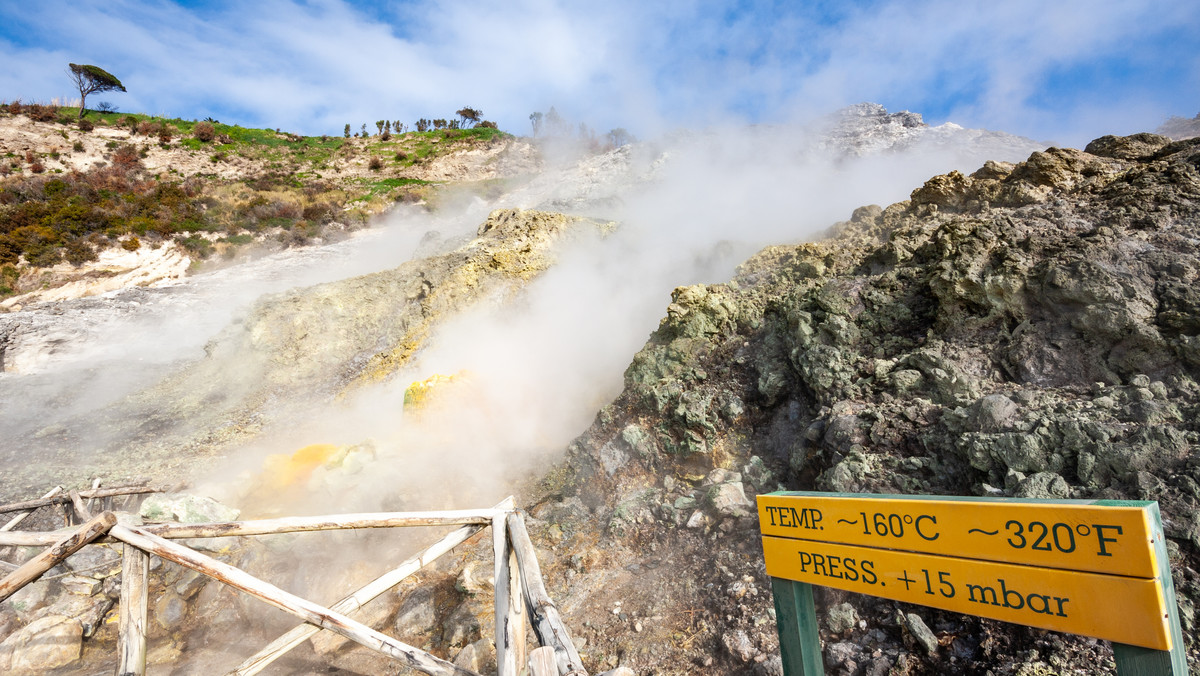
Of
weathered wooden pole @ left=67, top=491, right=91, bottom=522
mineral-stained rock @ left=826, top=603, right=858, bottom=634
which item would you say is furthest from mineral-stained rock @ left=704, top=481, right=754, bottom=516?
weathered wooden pole @ left=67, top=491, right=91, bottom=522

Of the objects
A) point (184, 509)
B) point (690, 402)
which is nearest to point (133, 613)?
point (184, 509)

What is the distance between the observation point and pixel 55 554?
270 centimetres

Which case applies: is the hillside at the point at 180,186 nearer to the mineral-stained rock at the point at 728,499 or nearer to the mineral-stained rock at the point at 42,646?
the mineral-stained rock at the point at 42,646

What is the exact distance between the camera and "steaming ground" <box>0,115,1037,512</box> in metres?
7.82

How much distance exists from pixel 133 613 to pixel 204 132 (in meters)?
37.3

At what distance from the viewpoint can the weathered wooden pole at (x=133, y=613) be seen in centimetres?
266

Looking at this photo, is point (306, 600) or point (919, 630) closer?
point (919, 630)

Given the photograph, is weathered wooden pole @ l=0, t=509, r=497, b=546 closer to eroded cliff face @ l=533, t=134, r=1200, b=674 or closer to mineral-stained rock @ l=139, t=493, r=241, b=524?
eroded cliff face @ l=533, t=134, r=1200, b=674

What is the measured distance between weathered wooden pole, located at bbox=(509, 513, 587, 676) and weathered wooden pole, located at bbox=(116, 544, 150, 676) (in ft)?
6.70

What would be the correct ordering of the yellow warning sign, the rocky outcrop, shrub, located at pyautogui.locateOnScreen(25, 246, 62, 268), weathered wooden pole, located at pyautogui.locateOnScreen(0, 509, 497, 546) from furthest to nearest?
shrub, located at pyautogui.locateOnScreen(25, 246, 62, 268) → the rocky outcrop → weathered wooden pole, located at pyautogui.locateOnScreen(0, 509, 497, 546) → the yellow warning sign

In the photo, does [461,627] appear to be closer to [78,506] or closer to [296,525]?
[296,525]

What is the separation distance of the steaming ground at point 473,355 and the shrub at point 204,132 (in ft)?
60.0

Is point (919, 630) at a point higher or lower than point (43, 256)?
lower

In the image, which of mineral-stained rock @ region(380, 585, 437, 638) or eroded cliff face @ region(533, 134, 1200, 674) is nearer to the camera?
eroded cliff face @ region(533, 134, 1200, 674)
